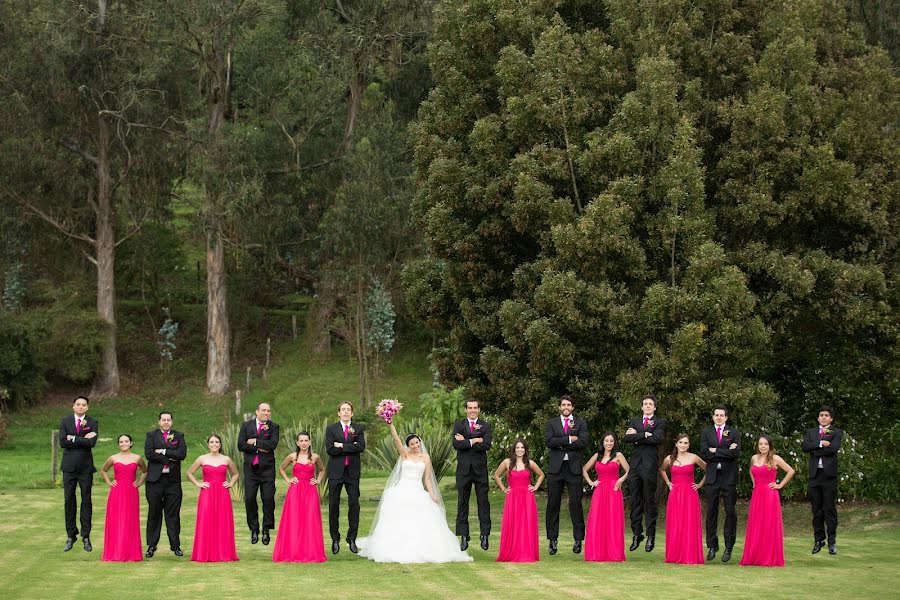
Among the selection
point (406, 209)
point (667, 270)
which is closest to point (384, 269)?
point (406, 209)

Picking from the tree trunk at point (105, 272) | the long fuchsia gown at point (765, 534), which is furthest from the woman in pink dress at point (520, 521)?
the tree trunk at point (105, 272)

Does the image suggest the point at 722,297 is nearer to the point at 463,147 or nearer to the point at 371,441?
the point at 463,147

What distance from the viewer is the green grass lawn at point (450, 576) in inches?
505

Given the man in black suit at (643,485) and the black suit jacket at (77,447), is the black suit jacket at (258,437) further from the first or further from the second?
the man in black suit at (643,485)

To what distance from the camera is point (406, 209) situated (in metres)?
41.1

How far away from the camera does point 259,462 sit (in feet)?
55.0

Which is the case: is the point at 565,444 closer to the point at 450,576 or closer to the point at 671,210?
the point at 450,576

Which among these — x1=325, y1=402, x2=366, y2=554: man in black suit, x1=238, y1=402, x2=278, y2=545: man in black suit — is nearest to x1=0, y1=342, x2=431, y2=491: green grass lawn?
x1=238, y1=402, x2=278, y2=545: man in black suit

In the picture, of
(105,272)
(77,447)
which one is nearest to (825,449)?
(77,447)

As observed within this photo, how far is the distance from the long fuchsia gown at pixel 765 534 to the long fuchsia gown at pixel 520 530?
2.62 m

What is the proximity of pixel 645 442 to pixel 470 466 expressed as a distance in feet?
7.63

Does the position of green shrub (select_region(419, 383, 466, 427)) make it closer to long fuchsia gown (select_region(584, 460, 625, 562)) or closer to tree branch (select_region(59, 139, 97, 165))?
long fuchsia gown (select_region(584, 460, 625, 562))

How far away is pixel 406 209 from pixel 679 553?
2671cm

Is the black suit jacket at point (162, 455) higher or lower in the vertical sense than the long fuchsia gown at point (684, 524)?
higher
